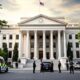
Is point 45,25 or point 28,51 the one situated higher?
point 45,25

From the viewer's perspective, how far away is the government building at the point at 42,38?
259ft

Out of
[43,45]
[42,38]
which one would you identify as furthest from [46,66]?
[42,38]

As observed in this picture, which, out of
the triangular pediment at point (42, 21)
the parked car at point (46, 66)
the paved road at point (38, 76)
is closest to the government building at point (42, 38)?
the triangular pediment at point (42, 21)

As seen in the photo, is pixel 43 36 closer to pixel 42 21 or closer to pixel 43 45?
pixel 43 45

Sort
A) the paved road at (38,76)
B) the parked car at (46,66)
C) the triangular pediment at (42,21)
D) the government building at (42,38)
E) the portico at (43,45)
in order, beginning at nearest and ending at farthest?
the paved road at (38,76) → the parked car at (46,66) → the portico at (43,45) → the government building at (42,38) → the triangular pediment at (42,21)

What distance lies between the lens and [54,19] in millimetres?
79438

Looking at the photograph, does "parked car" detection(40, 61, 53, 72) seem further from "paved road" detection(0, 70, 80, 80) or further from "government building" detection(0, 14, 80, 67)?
"government building" detection(0, 14, 80, 67)

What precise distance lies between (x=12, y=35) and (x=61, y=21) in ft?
67.1

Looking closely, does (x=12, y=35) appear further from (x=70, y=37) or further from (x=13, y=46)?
(x=70, y=37)

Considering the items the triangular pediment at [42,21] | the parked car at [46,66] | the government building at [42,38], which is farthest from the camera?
the triangular pediment at [42,21]

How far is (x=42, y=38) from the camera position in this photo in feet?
279

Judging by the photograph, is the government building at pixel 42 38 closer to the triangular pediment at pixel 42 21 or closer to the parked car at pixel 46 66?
the triangular pediment at pixel 42 21

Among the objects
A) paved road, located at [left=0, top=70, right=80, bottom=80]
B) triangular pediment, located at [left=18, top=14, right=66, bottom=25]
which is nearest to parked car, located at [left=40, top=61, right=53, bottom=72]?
paved road, located at [left=0, top=70, right=80, bottom=80]

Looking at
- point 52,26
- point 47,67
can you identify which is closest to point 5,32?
point 52,26
